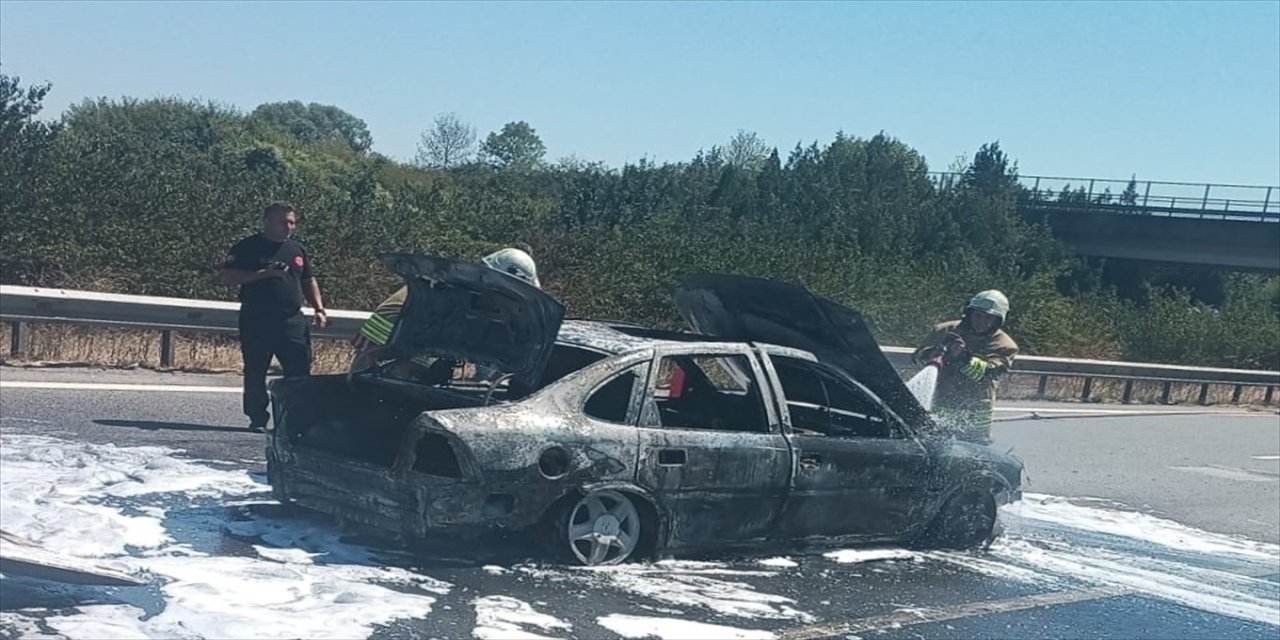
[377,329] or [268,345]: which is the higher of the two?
[377,329]

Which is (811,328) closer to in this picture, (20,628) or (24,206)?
(20,628)

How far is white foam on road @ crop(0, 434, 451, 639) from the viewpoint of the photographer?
4984 millimetres

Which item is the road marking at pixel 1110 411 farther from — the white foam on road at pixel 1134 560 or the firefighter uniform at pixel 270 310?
the firefighter uniform at pixel 270 310

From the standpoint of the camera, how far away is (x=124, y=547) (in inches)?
233

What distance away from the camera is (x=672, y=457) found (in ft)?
21.5

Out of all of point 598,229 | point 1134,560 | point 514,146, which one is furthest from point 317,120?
point 1134,560

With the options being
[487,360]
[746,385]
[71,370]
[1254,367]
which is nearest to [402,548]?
[487,360]

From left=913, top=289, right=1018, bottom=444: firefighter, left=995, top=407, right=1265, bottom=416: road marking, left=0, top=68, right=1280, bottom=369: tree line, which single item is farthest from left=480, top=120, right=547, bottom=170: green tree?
left=913, top=289, right=1018, bottom=444: firefighter

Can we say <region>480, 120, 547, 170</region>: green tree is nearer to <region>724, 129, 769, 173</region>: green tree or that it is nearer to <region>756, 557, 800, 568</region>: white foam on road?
<region>724, 129, 769, 173</region>: green tree

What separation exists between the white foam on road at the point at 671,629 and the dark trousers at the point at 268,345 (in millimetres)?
4459

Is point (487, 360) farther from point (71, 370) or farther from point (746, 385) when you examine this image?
point (71, 370)

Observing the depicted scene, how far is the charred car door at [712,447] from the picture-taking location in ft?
21.6

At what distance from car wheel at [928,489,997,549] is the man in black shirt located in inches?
179

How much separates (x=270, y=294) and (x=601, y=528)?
385cm
